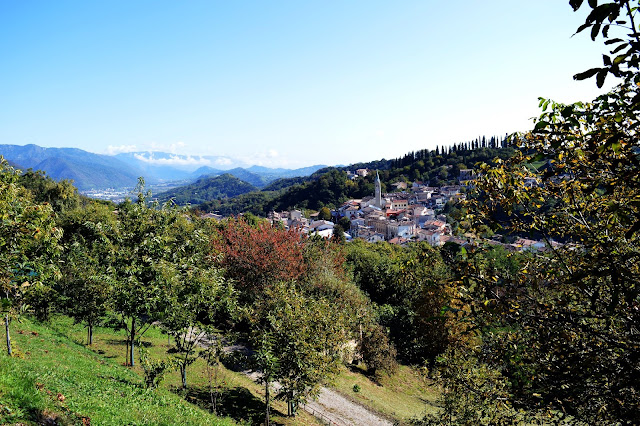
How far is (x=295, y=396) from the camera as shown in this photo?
12.4m

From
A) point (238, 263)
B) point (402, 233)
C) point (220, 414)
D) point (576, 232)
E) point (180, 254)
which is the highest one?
point (576, 232)

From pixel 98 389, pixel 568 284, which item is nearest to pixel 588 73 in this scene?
pixel 568 284

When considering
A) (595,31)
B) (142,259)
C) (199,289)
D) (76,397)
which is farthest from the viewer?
(142,259)

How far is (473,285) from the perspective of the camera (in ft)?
14.6

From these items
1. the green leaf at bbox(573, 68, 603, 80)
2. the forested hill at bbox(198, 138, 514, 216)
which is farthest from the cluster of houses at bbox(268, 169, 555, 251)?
A: the green leaf at bbox(573, 68, 603, 80)

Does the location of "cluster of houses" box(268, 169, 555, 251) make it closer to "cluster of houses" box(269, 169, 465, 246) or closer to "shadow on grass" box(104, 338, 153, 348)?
"cluster of houses" box(269, 169, 465, 246)

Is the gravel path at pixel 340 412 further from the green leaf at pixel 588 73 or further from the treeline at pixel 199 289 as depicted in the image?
the green leaf at pixel 588 73

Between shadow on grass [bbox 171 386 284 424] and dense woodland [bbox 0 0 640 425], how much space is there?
2.78ft

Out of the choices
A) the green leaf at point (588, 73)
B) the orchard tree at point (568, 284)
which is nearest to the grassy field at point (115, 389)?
the orchard tree at point (568, 284)

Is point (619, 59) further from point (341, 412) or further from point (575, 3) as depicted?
point (341, 412)

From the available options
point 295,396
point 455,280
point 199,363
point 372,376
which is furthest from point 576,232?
point 372,376

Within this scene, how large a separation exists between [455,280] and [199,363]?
54.3ft

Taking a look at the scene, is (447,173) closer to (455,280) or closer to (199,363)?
(199,363)

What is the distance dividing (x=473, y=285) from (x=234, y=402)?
12.3 metres
